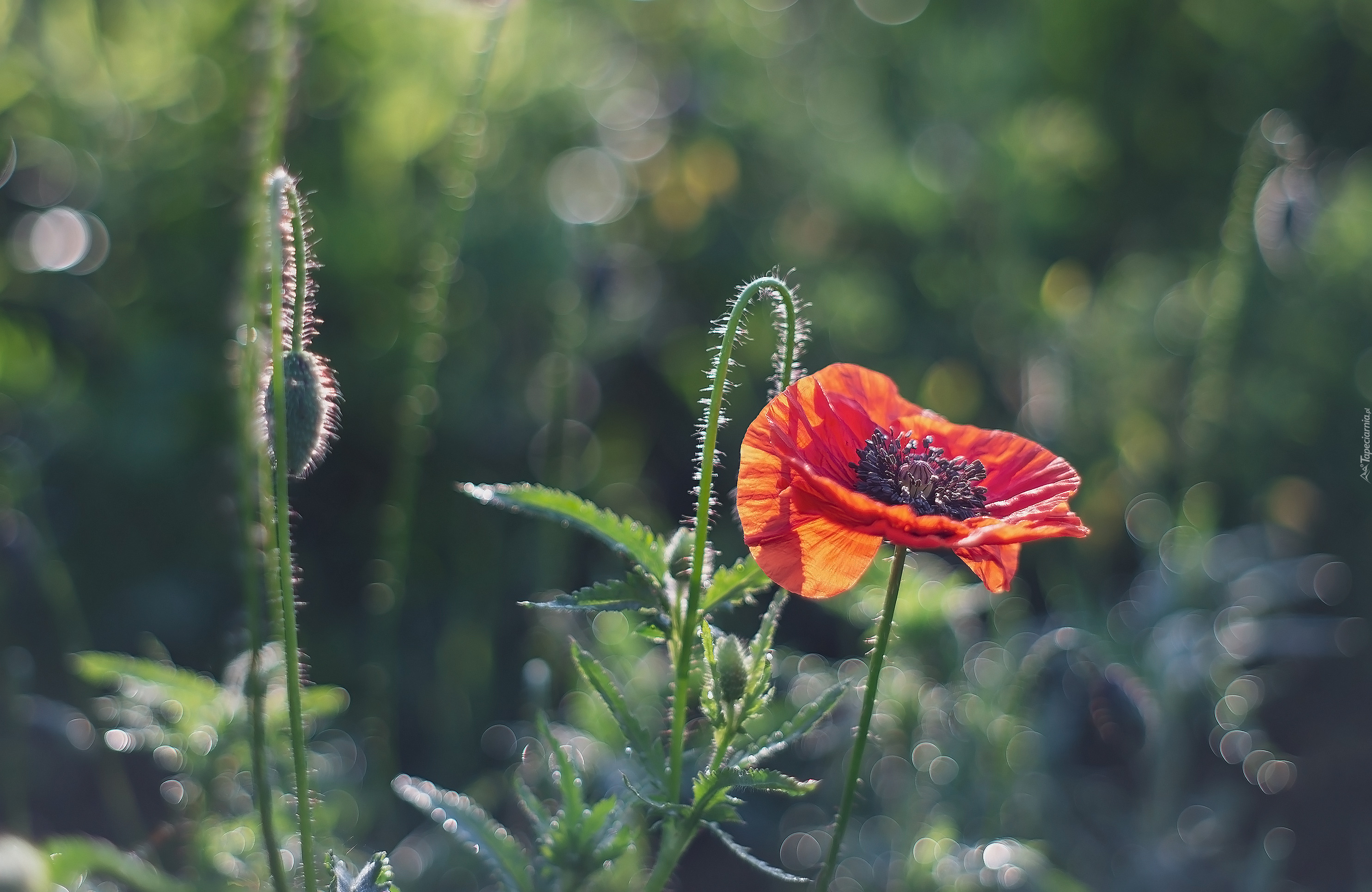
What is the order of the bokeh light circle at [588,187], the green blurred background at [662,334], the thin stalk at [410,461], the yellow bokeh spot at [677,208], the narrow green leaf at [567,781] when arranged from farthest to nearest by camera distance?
the yellow bokeh spot at [677,208], the bokeh light circle at [588,187], the green blurred background at [662,334], the thin stalk at [410,461], the narrow green leaf at [567,781]

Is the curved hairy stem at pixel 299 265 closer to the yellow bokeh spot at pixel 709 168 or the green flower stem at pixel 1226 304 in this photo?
the green flower stem at pixel 1226 304

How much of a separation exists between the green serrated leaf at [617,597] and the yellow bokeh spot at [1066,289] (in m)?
1.79

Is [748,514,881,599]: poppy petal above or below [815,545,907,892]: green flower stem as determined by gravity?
above

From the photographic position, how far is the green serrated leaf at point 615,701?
0.89 metres

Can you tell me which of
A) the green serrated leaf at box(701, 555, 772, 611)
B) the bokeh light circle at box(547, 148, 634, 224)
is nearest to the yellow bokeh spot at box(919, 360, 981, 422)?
the bokeh light circle at box(547, 148, 634, 224)

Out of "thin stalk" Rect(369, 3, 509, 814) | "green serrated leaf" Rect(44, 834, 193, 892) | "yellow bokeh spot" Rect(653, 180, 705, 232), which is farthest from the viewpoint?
"yellow bokeh spot" Rect(653, 180, 705, 232)

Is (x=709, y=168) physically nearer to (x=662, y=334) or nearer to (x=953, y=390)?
(x=662, y=334)

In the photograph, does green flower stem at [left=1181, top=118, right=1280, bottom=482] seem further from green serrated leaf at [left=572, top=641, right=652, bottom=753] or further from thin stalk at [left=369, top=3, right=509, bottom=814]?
green serrated leaf at [left=572, top=641, right=652, bottom=753]

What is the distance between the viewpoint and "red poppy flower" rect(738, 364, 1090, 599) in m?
0.84

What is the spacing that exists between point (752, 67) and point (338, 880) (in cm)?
271

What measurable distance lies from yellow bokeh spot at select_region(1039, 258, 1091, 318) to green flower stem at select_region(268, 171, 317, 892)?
199cm

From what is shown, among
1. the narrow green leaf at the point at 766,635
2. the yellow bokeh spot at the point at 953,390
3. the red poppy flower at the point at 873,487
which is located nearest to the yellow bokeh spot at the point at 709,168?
the yellow bokeh spot at the point at 953,390

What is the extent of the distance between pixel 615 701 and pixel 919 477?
349 millimetres

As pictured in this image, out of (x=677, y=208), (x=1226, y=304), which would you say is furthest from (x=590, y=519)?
(x=677, y=208)
